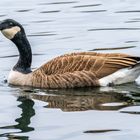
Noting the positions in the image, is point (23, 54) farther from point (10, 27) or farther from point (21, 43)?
point (10, 27)

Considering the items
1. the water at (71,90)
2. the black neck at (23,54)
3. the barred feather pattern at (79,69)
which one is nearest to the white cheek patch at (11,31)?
the black neck at (23,54)

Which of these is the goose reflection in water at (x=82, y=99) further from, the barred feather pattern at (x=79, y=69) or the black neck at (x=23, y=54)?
the black neck at (x=23, y=54)

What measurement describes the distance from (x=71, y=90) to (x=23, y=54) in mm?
2000

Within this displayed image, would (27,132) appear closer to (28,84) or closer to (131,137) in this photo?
(131,137)

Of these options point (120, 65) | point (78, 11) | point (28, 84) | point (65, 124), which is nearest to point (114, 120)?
point (65, 124)

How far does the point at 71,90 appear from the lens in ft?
50.9

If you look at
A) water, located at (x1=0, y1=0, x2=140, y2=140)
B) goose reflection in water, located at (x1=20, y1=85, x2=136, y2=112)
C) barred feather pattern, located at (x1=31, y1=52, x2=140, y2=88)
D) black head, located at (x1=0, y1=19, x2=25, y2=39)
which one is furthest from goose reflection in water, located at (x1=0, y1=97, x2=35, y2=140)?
black head, located at (x1=0, y1=19, x2=25, y2=39)

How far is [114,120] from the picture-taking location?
40.3 feet

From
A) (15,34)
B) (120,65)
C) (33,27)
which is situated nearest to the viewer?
(120,65)

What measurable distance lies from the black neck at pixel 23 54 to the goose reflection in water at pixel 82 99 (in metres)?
1.32

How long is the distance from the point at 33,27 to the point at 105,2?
4.05 m

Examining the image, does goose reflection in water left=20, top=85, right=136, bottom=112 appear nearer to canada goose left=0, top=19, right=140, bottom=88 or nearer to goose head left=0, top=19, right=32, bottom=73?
canada goose left=0, top=19, right=140, bottom=88

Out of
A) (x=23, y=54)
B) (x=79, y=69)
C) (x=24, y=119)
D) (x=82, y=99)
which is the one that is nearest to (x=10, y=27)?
(x=23, y=54)

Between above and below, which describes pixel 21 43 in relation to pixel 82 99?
above
